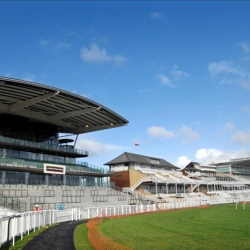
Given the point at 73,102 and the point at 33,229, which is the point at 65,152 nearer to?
the point at 73,102

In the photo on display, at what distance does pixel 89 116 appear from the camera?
56750mm

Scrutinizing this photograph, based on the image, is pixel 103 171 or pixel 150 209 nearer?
pixel 150 209

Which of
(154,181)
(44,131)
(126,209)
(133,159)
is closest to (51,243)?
(126,209)

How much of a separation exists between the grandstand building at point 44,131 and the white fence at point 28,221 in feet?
42.0

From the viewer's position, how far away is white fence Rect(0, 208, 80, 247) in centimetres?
1300

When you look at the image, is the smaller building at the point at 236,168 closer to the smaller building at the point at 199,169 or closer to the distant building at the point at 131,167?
the smaller building at the point at 199,169

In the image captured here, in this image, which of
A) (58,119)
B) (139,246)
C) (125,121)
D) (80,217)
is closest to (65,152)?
(58,119)

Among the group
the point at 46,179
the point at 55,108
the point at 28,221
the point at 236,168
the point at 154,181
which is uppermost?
the point at 55,108

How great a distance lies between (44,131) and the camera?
59.8 meters

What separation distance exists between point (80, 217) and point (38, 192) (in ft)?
45.3

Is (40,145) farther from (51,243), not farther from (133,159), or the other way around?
(51,243)

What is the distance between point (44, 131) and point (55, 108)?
356 inches

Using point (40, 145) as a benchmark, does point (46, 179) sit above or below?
below

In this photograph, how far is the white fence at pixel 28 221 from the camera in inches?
512
